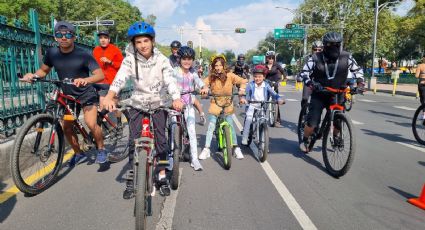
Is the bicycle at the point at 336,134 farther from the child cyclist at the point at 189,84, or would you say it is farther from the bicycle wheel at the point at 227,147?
the child cyclist at the point at 189,84

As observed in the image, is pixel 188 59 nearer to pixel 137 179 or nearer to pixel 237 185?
pixel 237 185

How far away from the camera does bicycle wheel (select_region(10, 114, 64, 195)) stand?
3.87 metres

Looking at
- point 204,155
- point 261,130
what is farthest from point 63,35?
point 261,130

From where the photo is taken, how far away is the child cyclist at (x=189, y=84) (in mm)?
5414

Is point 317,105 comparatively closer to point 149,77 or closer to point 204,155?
point 204,155

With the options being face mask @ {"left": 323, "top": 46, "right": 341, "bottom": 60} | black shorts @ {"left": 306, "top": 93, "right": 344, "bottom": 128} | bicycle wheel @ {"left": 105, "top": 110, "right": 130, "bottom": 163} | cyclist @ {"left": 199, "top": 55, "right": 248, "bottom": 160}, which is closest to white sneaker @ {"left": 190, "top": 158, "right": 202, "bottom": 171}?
cyclist @ {"left": 199, "top": 55, "right": 248, "bottom": 160}

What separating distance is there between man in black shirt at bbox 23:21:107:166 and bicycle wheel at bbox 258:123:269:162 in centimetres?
270

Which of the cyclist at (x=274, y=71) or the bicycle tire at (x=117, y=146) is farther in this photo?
the cyclist at (x=274, y=71)

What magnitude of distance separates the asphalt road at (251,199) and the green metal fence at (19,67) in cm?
137

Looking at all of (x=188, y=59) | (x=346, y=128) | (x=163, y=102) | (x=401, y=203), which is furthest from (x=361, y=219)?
(x=188, y=59)

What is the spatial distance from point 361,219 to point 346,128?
1.63 meters

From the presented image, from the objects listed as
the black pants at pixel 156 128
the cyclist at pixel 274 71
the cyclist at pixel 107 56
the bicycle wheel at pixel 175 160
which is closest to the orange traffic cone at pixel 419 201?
the bicycle wheel at pixel 175 160

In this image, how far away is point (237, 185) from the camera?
15.1 ft

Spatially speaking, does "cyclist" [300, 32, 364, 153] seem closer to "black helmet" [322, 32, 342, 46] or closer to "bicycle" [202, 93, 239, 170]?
"black helmet" [322, 32, 342, 46]
